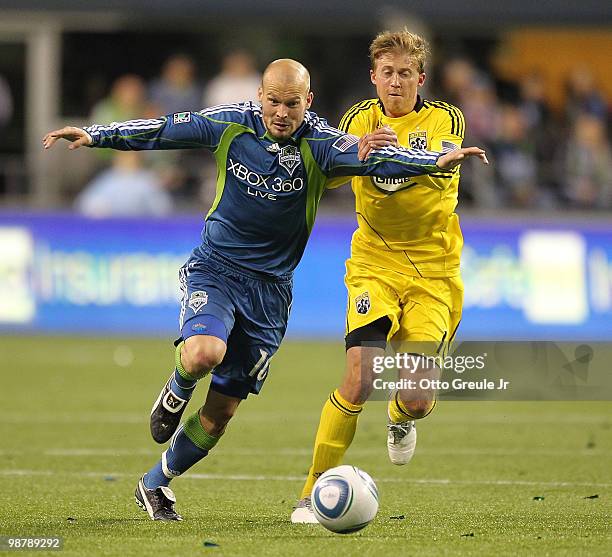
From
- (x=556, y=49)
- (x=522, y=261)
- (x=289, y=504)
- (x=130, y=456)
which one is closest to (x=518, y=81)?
(x=556, y=49)

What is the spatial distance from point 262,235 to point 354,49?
13.6 m

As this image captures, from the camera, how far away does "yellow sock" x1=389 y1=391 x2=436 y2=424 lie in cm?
727

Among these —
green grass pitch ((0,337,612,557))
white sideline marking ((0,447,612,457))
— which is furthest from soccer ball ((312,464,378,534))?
white sideline marking ((0,447,612,457))

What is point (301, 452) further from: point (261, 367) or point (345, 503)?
point (345, 503)

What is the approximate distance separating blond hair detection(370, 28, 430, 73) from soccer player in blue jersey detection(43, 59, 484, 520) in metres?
0.57

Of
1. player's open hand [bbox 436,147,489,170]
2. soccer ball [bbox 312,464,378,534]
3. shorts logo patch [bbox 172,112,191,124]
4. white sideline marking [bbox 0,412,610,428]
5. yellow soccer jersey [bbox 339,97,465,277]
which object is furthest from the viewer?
white sideline marking [bbox 0,412,610,428]

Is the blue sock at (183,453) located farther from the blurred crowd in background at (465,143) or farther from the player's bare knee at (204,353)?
the blurred crowd in background at (465,143)

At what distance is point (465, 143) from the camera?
1697cm

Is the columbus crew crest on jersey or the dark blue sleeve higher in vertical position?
the dark blue sleeve

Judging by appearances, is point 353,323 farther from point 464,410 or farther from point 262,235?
point 464,410

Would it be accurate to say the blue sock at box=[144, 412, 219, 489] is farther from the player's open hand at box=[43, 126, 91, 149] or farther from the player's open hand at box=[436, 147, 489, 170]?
the player's open hand at box=[436, 147, 489, 170]

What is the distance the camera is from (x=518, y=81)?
20469 millimetres

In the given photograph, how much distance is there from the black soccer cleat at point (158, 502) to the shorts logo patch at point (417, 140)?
2.11 m

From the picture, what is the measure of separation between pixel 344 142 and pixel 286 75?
1.38 feet
